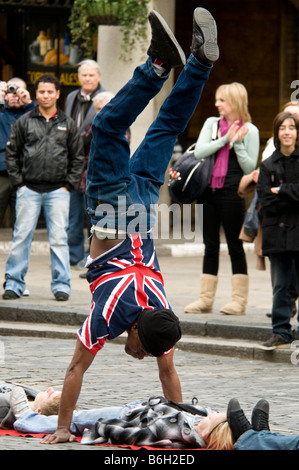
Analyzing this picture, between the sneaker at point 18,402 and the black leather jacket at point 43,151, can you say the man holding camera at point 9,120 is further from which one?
the sneaker at point 18,402

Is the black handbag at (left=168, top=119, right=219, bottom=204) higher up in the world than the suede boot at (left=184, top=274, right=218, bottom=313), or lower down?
higher up

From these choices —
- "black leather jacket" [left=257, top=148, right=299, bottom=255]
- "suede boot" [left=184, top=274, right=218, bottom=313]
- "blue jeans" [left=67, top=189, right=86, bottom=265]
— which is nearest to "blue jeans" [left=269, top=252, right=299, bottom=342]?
"black leather jacket" [left=257, top=148, right=299, bottom=255]

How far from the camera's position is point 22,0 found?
16422mm

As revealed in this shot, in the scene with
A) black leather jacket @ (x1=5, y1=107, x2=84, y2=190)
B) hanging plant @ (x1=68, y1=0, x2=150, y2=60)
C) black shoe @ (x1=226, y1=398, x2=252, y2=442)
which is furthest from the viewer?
hanging plant @ (x1=68, y1=0, x2=150, y2=60)

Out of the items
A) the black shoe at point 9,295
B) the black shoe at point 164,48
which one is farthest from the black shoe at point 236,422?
the black shoe at point 9,295

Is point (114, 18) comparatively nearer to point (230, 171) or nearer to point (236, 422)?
point (230, 171)

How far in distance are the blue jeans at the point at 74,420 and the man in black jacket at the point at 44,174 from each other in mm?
4830

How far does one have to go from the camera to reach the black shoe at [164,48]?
6.18m

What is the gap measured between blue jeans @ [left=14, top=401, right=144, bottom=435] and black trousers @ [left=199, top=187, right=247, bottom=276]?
161 inches

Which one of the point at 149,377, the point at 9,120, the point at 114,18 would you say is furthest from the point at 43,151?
the point at 114,18

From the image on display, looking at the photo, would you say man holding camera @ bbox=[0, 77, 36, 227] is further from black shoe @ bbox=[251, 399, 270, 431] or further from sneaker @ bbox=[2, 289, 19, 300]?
black shoe @ bbox=[251, 399, 270, 431]

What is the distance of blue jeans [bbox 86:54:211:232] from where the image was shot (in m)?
6.16

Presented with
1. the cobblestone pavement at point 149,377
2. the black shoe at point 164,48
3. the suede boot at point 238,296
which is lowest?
the cobblestone pavement at point 149,377

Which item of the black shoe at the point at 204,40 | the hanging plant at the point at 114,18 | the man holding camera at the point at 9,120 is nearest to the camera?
the black shoe at the point at 204,40
